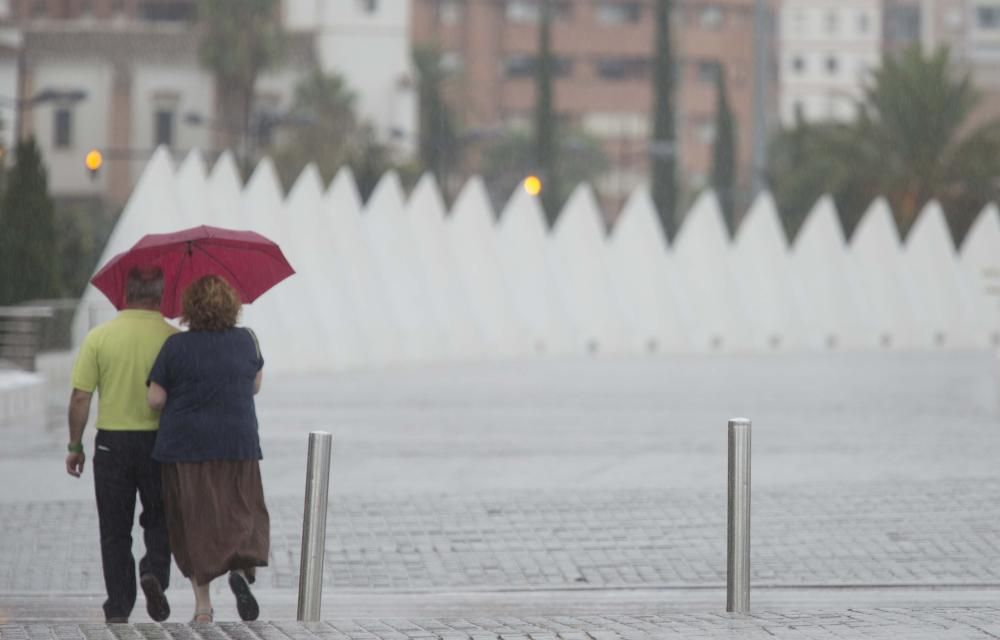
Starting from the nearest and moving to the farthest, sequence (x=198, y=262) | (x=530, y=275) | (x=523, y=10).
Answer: (x=198, y=262)
(x=530, y=275)
(x=523, y=10)

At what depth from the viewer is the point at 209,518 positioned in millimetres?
7980

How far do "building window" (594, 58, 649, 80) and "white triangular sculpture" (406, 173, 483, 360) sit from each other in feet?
237

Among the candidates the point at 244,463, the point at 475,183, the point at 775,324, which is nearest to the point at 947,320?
the point at 775,324

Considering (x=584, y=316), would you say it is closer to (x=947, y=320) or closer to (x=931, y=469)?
(x=947, y=320)

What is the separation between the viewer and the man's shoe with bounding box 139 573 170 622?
26.6 ft

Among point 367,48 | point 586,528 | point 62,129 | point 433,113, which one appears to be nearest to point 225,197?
point 586,528

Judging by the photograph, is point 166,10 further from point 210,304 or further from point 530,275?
point 210,304

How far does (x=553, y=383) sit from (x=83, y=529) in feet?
56.2

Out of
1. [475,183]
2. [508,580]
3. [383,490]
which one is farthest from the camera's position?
[475,183]

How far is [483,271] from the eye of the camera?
3800 cm

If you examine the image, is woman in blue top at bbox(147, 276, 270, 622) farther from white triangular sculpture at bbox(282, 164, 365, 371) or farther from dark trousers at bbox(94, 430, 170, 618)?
white triangular sculpture at bbox(282, 164, 365, 371)

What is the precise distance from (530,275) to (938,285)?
9625 millimetres

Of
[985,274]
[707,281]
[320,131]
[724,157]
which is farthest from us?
[320,131]

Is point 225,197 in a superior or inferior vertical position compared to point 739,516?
superior
